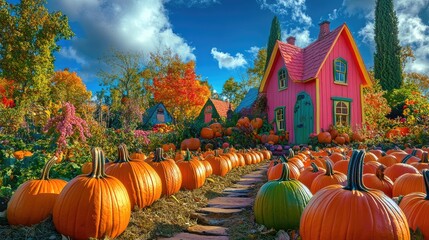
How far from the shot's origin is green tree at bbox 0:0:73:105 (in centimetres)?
2211

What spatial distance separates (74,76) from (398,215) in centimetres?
5438

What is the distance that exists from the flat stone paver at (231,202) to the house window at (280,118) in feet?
39.6

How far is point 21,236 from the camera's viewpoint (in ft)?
8.00

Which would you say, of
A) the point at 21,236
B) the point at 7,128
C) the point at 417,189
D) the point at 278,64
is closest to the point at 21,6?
the point at 7,128

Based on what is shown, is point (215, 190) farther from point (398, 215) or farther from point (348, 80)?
point (348, 80)

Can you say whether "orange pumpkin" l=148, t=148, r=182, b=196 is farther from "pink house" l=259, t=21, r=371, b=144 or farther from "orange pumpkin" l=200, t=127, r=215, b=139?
"pink house" l=259, t=21, r=371, b=144

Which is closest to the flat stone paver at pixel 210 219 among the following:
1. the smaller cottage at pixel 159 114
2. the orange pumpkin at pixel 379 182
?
the orange pumpkin at pixel 379 182

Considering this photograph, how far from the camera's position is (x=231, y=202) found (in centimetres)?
433

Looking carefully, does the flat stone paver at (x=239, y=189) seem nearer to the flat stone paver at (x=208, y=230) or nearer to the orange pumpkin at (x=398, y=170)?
the flat stone paver at (x=208, y=230)

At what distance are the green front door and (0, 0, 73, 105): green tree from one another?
18527 millimetres

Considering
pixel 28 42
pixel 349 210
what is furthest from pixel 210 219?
pixel 28 42

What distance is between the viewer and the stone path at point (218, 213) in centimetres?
298

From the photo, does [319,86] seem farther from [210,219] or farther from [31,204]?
[31,204]

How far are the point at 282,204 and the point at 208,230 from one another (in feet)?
2.72
